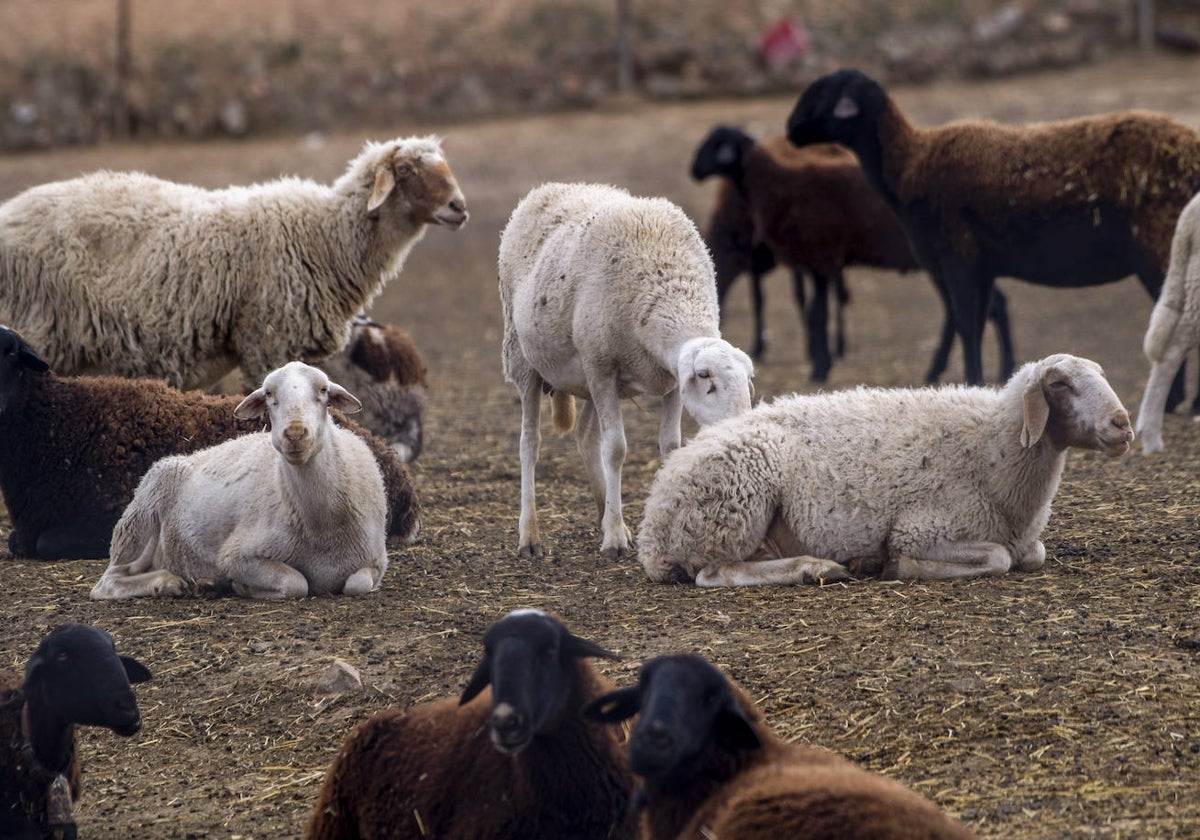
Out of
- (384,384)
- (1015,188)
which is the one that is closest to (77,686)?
(384,384)

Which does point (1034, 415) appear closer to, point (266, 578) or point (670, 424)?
point (670, 424)

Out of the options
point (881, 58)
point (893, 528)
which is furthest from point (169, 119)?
point (893, 528)

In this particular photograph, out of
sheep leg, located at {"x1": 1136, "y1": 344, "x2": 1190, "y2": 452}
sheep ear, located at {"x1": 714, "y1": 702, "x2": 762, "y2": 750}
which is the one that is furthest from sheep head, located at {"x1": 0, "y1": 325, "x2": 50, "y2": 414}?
sheep leg, located at {"x1": 1136, "y1": 344, "x2": 1190, "y2": 452}

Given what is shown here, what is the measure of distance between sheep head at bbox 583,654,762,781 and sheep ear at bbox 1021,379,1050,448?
10.3 ft

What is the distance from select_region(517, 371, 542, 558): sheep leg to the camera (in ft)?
26.0

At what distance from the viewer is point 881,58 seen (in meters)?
27.9

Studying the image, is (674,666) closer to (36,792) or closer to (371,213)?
(36,792)

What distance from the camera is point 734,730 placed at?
13.6 ft

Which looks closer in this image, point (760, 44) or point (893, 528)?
point (893, 528)

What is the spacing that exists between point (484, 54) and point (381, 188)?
2038 cm

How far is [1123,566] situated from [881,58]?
22415 millimetres

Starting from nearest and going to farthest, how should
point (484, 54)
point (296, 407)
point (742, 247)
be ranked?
point (296, 407), point (742, 247), point (484, 54)

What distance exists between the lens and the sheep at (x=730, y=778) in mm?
3783

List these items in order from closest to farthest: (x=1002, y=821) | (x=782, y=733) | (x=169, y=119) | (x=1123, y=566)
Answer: (x=1002, y=821), (x=782, y=733), (x=1123, y=566), (x=169, y=119)
